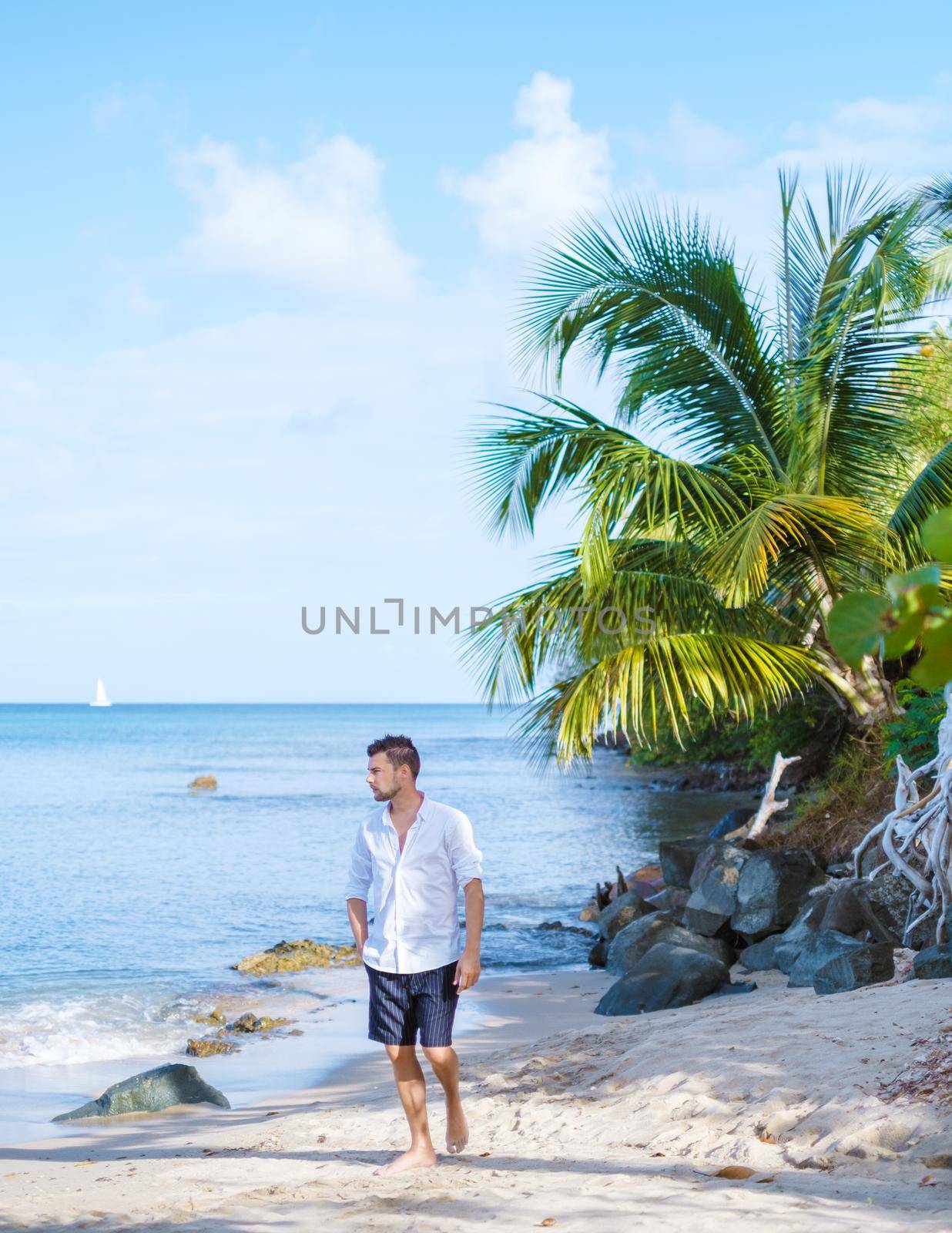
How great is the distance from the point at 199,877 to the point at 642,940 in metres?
11.4

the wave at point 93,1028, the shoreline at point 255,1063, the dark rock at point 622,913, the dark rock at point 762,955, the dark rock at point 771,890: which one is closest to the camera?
the shoreline at point 255,1063

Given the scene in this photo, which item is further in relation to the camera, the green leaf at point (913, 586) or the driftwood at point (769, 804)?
the driftwood at point (769, 804)

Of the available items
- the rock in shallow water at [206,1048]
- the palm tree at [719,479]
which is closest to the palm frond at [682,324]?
the palm tree at [719,479]

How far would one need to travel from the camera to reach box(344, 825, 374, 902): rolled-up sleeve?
499 cm

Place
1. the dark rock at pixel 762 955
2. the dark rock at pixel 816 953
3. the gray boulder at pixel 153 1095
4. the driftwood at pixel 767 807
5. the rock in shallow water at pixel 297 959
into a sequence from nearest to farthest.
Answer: the gray boulder at pixel 153 1095
the dark rock at pixel 816 953
the dark rock at pixel 762 955
the rock in shallow water at pixel 297 959
the driftwood at pixel 767 807

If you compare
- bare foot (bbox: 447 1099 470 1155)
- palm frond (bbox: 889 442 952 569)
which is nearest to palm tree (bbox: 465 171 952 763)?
palm frond (bbox: 889 442 952 569)

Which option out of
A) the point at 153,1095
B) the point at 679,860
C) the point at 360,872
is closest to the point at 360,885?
the point at 360,872

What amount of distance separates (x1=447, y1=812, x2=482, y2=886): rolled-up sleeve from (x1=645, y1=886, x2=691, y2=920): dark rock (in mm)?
8055

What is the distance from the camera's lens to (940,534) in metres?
1.87

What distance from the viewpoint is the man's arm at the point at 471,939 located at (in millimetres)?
4770

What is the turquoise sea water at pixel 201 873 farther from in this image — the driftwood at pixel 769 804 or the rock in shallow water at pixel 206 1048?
the driftwood at pixel 769 804

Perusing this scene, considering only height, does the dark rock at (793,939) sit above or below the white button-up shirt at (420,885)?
below

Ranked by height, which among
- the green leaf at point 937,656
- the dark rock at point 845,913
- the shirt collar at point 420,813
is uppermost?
the green leaf at point 937,656

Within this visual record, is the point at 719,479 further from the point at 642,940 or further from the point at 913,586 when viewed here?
the point at 913,586
